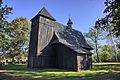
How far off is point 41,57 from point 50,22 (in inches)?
310

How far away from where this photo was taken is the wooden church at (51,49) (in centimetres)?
2936

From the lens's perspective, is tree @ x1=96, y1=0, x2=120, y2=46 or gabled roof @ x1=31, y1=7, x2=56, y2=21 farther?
gabled roof @ x1=31, y1=7, x2=56, y2=21

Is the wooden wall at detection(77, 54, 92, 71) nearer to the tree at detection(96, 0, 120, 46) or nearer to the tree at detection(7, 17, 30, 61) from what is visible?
the tree at detection(96, 0, 120, 46)

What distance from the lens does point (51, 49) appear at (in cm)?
3281

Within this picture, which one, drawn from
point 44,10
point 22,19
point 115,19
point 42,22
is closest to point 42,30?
point 42,22

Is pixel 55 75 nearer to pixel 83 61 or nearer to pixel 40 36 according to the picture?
pixel 83 61

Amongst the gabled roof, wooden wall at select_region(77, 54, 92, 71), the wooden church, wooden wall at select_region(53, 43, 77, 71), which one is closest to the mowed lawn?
wooden wall at select_region(53, 43, 77, 71)

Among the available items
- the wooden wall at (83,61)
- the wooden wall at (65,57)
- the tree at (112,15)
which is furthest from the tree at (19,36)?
the tree at (112,15)

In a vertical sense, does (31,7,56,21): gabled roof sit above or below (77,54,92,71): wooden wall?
above

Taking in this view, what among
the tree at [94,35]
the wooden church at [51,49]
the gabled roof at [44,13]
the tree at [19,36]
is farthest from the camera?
the tree at [94,35]

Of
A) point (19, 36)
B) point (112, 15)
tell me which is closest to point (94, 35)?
point (19, 36)

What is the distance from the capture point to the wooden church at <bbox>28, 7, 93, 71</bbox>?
2936 centimetres

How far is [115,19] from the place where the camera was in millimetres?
19359

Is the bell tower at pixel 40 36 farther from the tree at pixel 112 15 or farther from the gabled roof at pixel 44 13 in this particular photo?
the tree at pixel 112 15
